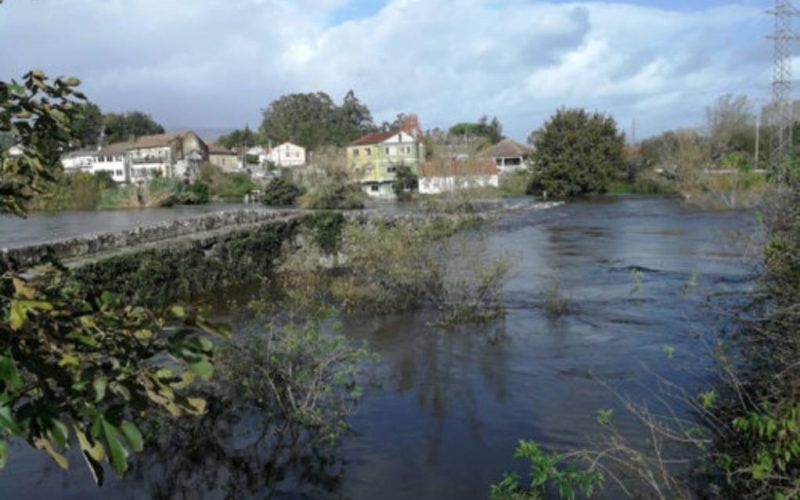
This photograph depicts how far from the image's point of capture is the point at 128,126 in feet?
391

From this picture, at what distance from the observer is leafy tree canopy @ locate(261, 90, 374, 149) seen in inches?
5059

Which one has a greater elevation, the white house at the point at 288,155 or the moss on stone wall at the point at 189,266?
the white house at the point at 288,155

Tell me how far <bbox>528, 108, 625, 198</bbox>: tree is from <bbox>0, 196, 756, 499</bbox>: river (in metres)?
51.8

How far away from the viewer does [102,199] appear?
6844cm

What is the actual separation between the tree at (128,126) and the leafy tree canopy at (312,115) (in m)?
21.8

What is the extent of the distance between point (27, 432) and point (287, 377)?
214 inches

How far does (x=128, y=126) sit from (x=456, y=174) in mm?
77939

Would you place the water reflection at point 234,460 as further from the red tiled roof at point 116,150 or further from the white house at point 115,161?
the red tiled roof at point 116,150

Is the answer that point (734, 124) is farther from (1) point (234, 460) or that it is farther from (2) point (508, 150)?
(1) point (234, 460)

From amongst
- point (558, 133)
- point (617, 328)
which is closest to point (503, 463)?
point (617, 328)

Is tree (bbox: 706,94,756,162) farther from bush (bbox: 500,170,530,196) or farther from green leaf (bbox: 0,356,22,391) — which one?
green leaf (bbox: 0,356,22,391)

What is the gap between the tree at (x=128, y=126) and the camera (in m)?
116

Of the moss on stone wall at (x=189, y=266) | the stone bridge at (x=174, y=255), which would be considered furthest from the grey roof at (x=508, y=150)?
the moss on stone wall at (x=189, y=266)

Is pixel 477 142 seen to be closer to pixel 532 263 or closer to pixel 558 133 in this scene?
pixel 558 133
